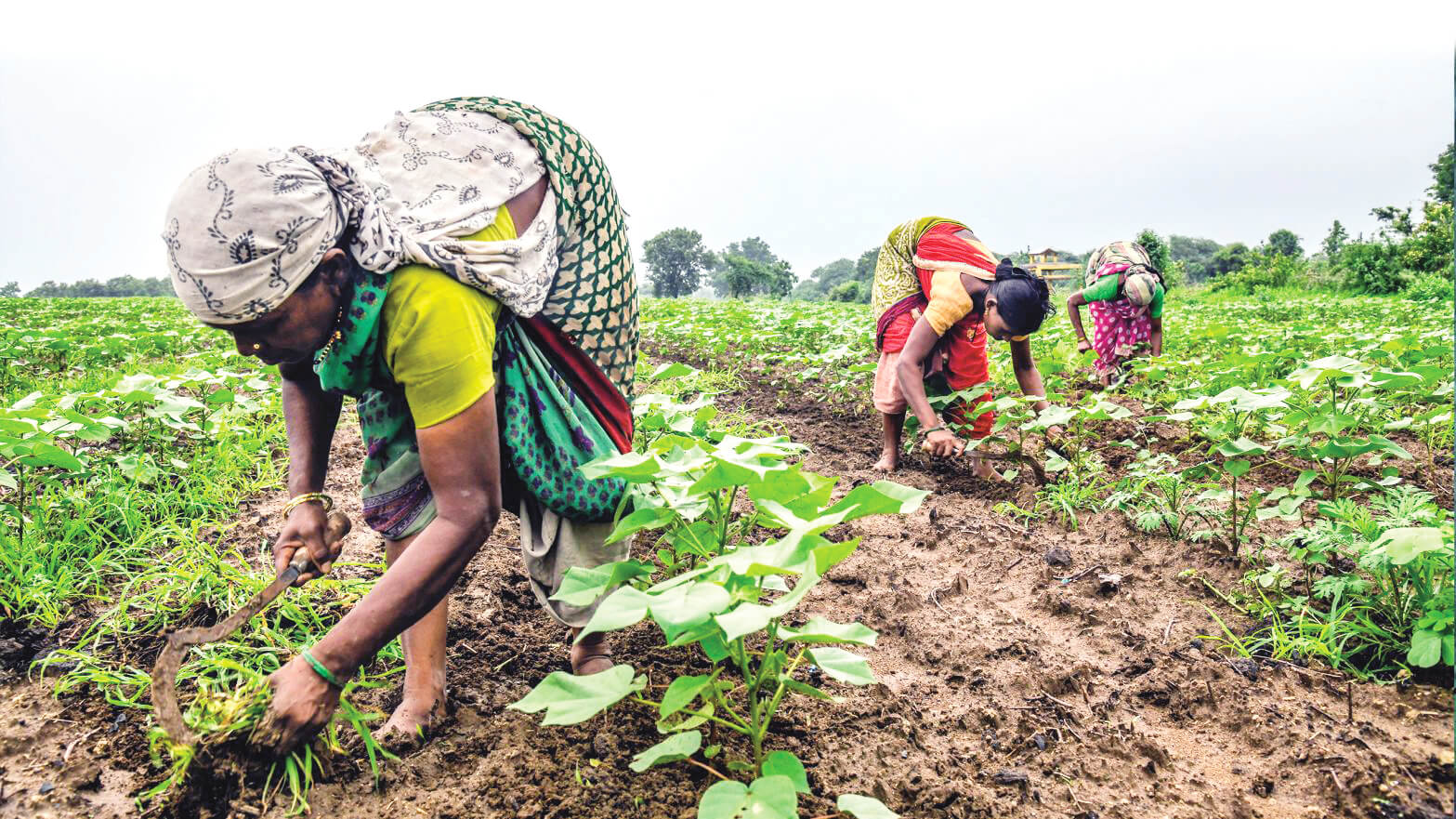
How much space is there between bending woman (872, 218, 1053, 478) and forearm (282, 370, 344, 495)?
214cm

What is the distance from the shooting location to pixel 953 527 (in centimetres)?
264

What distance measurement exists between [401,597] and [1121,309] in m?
4.97

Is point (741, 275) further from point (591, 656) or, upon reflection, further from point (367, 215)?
point (367, 215)

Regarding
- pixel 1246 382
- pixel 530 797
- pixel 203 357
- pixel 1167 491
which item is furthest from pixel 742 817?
Answer: pixel 203 357

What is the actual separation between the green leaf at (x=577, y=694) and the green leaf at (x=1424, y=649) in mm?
1460

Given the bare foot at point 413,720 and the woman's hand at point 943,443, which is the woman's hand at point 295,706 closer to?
the bare foot at point 413,720

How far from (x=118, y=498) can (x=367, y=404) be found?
4.65 feet

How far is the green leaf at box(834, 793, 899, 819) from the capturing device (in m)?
1.07

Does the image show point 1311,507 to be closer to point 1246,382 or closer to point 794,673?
point 1246,382

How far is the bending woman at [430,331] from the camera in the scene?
1.16m

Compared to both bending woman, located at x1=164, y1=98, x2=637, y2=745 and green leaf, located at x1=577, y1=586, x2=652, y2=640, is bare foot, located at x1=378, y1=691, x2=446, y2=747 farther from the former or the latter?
green leaf, located at x1=577, y1=586, x2=652, y2=640

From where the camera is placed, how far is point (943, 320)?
10.2 ft

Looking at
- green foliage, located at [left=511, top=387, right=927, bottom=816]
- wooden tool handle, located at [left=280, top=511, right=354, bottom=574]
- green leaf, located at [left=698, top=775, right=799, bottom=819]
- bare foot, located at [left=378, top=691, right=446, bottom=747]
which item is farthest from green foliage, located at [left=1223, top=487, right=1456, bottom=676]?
wooden tool handle, located at [left=280, top=511, right=354, bottom=574]

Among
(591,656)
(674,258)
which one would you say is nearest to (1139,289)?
(591,656)
